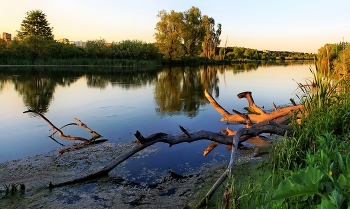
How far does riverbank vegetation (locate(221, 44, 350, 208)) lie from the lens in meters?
1.63

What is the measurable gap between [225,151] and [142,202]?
96.1 inches

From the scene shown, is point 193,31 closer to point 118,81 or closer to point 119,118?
point 118,81

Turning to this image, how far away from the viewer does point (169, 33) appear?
150 ft

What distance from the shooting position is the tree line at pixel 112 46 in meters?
36.6

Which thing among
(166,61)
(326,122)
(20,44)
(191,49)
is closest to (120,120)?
(326,122)

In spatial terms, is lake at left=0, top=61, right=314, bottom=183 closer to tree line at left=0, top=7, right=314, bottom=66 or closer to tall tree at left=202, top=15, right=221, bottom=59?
tree line at left=0, top=7, right=314, bottom=66

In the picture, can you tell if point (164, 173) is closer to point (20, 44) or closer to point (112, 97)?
point (112, 97)

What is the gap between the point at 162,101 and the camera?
11.1 meters

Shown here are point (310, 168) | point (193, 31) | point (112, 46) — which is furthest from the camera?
point (193, 31)

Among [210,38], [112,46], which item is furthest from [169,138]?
[210,38]

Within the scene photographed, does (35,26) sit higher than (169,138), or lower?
higher

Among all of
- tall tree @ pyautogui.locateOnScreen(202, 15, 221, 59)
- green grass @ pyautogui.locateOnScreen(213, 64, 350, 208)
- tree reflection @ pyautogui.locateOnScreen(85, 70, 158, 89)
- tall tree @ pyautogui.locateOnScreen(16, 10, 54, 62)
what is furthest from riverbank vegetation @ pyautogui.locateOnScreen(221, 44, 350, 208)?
tall tree @ pyautogui.locateOnScreen(202, 15, 221, 59)

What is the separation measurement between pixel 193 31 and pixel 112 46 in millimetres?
15886

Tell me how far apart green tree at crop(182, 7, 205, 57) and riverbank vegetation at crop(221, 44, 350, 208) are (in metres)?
44.6
